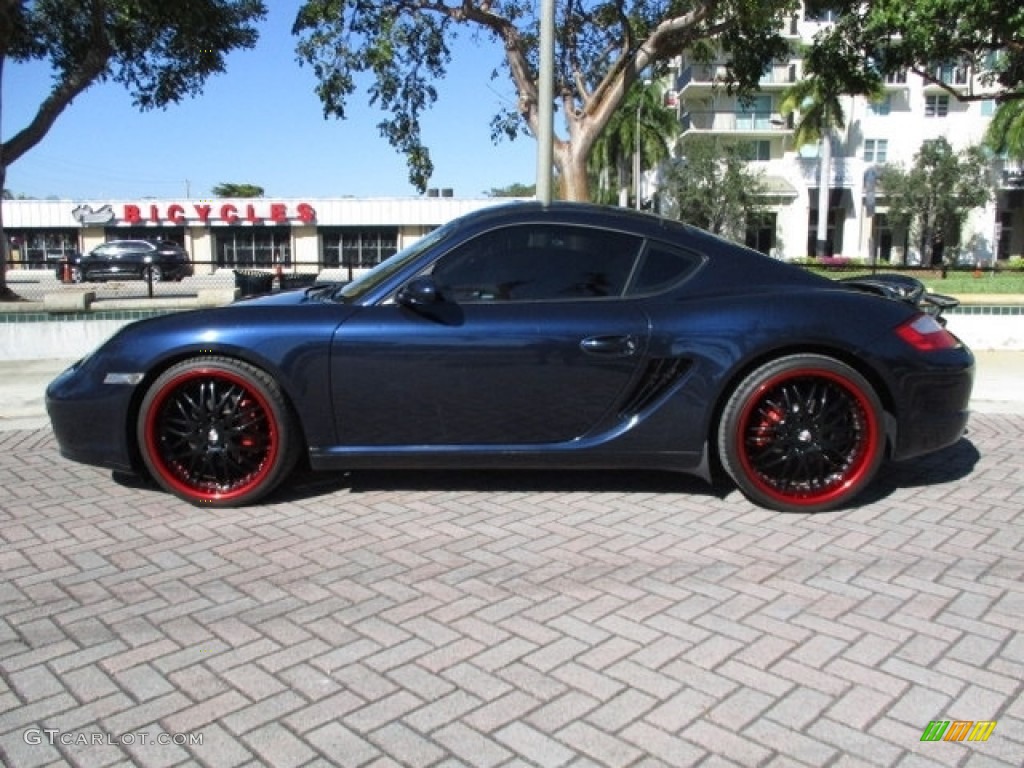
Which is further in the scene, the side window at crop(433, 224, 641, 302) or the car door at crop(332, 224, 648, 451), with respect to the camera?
the side window at crop(433, 224, 641, 302)

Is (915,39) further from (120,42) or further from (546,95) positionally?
(120,42)

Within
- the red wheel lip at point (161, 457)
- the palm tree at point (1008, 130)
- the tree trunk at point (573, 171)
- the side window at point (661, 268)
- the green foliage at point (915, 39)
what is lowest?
the red wheel lip at point (161, 457)

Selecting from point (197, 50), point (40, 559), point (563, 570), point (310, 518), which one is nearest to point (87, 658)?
point (40, 559)

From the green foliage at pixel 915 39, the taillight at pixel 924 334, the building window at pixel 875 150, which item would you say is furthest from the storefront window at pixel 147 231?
the taillight at pixel 924 334

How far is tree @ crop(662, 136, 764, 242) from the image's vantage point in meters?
50.9

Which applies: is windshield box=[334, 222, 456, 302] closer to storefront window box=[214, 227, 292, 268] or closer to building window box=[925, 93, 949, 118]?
storefront window box=[214, 227, 292, 268]

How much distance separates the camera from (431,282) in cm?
411

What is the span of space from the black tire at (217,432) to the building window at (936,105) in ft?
196

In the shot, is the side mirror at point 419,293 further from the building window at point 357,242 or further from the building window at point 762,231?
the building window at point 762,231

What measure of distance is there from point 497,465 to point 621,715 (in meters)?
1.90

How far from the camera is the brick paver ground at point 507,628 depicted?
236 centimetres

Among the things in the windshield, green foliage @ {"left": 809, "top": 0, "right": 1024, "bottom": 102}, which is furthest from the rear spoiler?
green foliage @ {"left": 809, "top": 0, "right": 1024, "bottom": 102}

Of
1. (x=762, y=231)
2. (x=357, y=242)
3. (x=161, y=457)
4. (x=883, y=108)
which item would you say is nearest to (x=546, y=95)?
(x=161, y=457)

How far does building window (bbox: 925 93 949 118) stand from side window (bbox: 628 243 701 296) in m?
58.4
